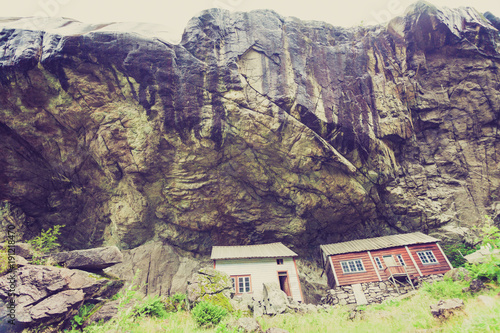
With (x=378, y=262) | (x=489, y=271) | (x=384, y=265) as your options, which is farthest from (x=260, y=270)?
(x=489, y=271)

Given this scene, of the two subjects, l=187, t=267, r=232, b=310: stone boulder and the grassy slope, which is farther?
l=187, t=267, r=232, b=310: stone boulder

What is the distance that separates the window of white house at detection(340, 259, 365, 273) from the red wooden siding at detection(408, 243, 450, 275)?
4634 mm

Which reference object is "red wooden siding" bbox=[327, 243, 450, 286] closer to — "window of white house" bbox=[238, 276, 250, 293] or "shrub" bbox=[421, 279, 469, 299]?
"shrub" bbox=[421, 279, 469, 299]

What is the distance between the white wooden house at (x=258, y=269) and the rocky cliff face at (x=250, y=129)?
4040mm

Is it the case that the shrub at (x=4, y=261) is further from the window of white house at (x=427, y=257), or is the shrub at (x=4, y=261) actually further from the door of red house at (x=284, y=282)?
the window of white house at (x=427, y=257)

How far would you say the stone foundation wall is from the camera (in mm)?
18250

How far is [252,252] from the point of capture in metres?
20.5

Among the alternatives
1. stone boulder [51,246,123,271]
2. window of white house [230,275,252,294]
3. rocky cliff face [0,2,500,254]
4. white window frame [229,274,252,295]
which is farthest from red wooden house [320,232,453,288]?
stone boulder [51,246,123,271]

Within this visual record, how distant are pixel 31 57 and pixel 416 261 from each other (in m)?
34.4

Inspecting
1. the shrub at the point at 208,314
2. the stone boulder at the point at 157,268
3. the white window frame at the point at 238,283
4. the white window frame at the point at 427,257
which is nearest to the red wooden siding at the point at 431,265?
the white window frame at the point at 427,257

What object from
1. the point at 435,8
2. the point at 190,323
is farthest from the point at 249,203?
the point at 435,8

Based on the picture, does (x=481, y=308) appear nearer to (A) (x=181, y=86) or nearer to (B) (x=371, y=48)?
(A) (x=181, y=86)

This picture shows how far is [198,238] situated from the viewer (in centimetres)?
2373

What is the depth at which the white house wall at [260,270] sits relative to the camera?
1869 cm
